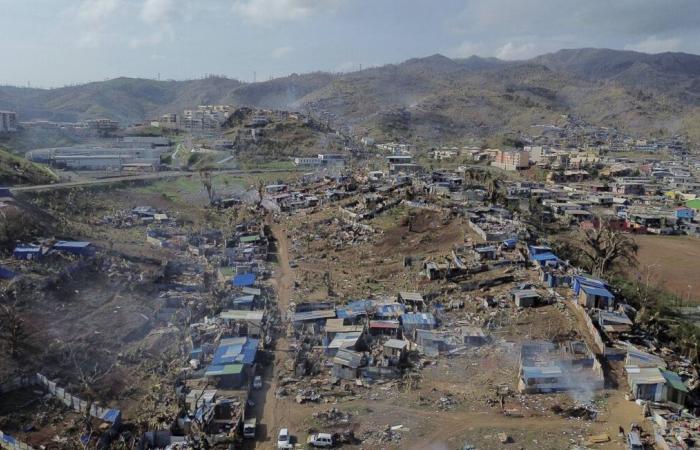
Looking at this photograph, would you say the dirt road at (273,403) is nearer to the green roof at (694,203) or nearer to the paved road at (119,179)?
the paved road at (119,179)

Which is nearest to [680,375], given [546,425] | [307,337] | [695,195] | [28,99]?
[546,425]

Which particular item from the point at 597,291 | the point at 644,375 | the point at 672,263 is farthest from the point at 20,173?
the point at 672,263

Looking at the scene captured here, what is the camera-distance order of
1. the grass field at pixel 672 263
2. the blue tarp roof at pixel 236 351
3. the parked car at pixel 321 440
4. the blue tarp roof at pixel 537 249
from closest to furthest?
the parked car at pixel 321 440 → the blue tarp roof at pixel 236 351 → the blue tarp roof at pixel 537 249 → the grass field at pixel 672 263

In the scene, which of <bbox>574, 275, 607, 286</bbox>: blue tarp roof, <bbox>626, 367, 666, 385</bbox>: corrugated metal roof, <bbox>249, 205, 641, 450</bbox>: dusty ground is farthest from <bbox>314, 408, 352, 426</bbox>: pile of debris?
<bbox>574, 275, 607, 286</bbox>: blue tarp roof

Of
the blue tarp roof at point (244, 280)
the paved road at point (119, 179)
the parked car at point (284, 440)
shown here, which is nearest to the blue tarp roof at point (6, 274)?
the blue tarp roof at point (244, 280)

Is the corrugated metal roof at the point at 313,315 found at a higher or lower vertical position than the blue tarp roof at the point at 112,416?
higher

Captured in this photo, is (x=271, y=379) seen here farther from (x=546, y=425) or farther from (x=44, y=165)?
(x=44, y=165)

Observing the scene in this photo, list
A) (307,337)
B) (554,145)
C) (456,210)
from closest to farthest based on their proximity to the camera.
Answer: (307,337) → (456,210) → (554,145)
